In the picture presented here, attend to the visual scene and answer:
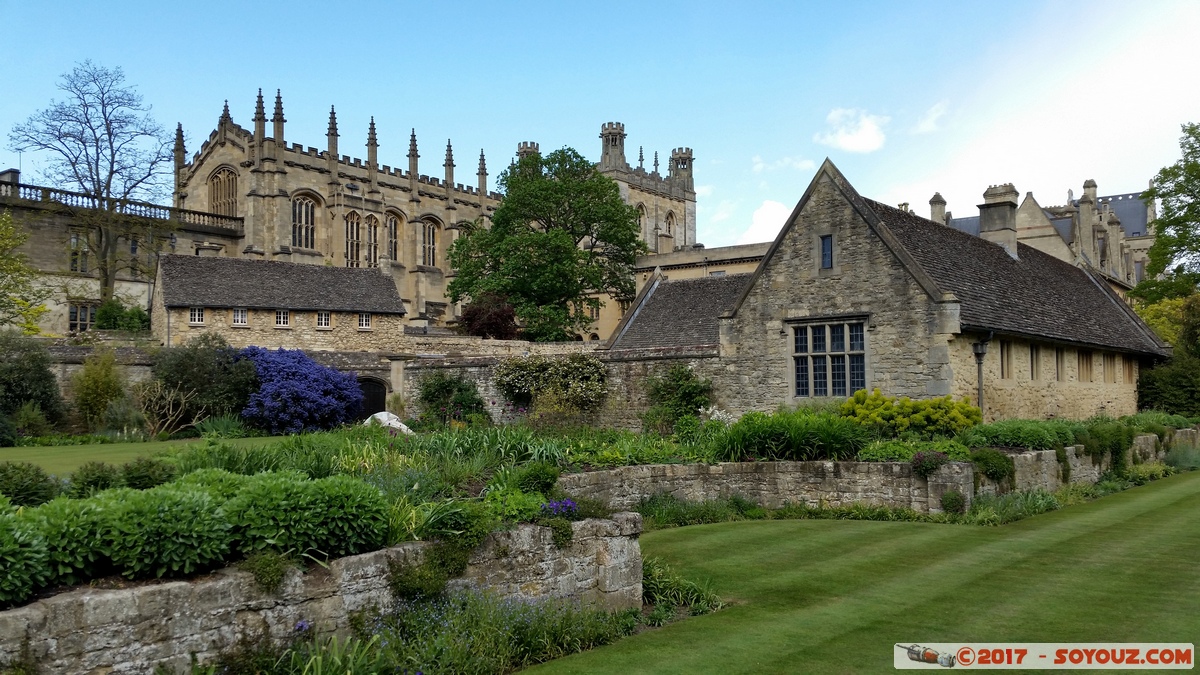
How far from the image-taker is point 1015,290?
2375cm

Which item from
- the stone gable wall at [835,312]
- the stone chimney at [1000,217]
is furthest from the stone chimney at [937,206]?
the stone gable wall at [835,312]

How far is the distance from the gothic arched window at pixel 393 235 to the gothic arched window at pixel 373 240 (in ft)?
3.09

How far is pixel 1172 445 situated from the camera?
900 inches

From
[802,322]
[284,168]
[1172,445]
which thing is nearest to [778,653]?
[802,322]

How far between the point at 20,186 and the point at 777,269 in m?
45.1

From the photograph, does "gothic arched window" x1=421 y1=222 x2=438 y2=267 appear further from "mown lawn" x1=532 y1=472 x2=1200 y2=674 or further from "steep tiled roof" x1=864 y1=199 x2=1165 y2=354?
"mown lawn" x1=532 y1=472 x2=1200 y2=674

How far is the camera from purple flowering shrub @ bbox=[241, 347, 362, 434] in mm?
28391

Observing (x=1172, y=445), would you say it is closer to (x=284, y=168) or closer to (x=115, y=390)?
(x=115, y=390)

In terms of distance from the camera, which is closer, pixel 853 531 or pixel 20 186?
pixel 853 531

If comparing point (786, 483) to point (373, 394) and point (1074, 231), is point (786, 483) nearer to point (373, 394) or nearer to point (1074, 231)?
point (373, 394)

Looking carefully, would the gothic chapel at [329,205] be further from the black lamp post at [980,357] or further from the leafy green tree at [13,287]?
the black lamp post at [980,357]

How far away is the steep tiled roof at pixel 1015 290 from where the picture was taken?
20719mm

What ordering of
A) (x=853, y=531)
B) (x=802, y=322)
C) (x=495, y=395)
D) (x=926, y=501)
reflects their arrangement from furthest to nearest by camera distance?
(x=495, y=395) → (x=802, y=322) → (x=926, y=501) → (x=853, y=531)

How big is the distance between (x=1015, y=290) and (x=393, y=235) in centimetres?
5544
